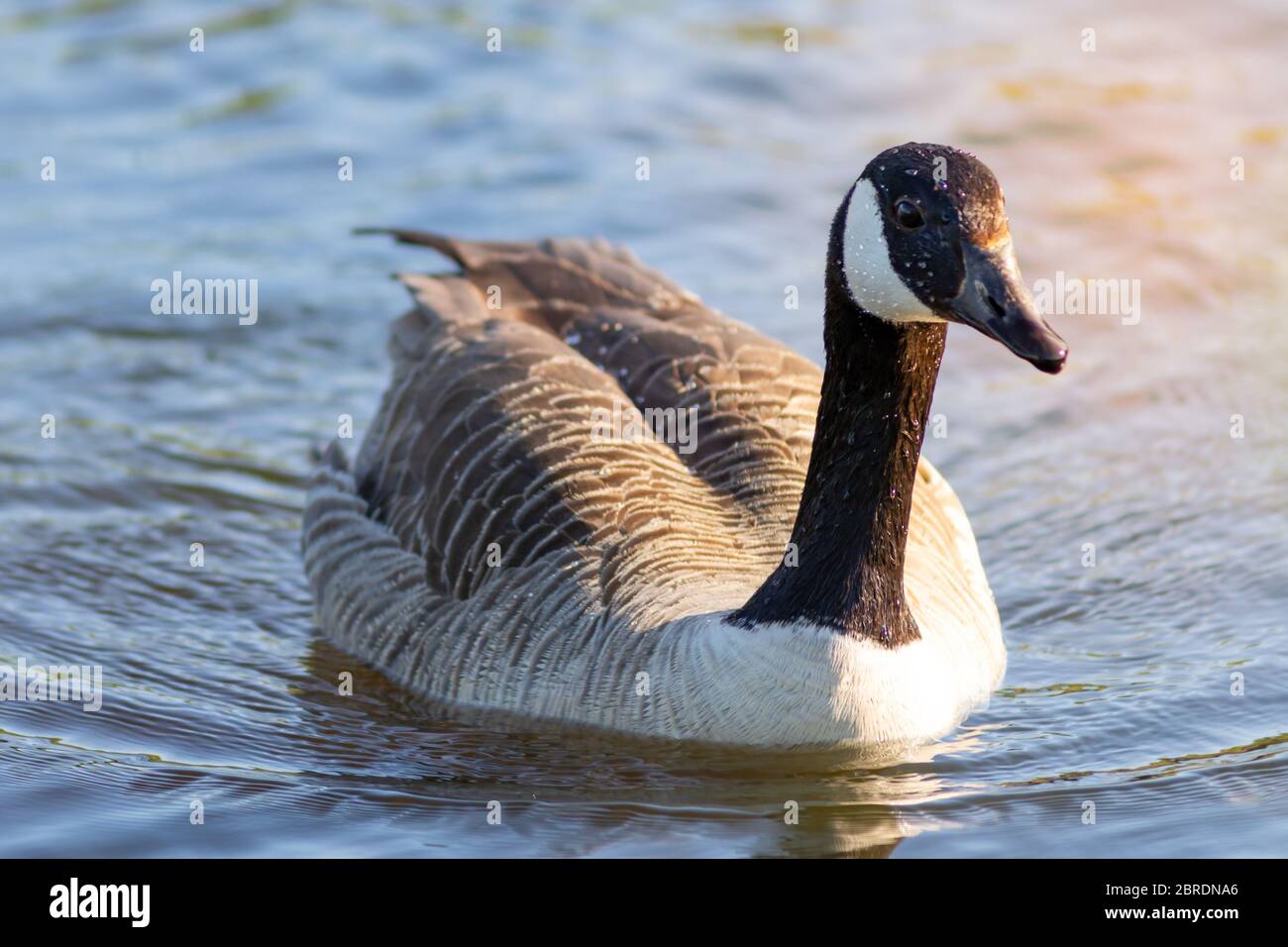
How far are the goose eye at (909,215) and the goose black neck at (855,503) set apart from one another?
1.76 feet

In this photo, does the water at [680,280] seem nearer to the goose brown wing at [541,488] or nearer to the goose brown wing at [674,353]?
the goose brown wing at [541,488]

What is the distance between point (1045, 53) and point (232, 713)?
12.7 m

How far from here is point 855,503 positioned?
8.60 m

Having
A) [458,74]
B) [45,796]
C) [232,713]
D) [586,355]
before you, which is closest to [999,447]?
[586,355]

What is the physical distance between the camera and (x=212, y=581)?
11.6m

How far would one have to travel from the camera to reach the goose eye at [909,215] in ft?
25.9

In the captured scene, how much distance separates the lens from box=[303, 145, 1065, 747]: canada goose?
26.9ft

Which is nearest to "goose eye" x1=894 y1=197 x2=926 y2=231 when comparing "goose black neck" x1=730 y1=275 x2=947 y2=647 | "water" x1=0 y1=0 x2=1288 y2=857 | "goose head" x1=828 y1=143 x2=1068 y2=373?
"goose head" x1=828 y1=143 x2=1068 y2=373

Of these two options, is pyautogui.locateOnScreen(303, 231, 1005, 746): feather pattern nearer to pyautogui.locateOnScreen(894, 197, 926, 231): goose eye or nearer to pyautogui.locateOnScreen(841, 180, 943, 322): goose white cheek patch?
pyautogui.locateOnScreen(841, 180, 943, 322): goose white cheek patch

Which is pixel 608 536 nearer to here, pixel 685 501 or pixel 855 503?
pixel 685 501

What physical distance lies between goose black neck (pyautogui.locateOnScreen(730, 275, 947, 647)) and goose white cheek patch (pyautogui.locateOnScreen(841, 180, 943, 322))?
218 millimetres

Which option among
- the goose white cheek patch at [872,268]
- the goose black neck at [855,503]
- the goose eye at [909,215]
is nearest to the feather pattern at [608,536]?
the goose black neck at [855,503]

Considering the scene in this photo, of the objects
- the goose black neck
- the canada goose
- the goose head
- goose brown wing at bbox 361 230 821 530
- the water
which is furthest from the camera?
goose brown wing at bbox 361 230 821 530
